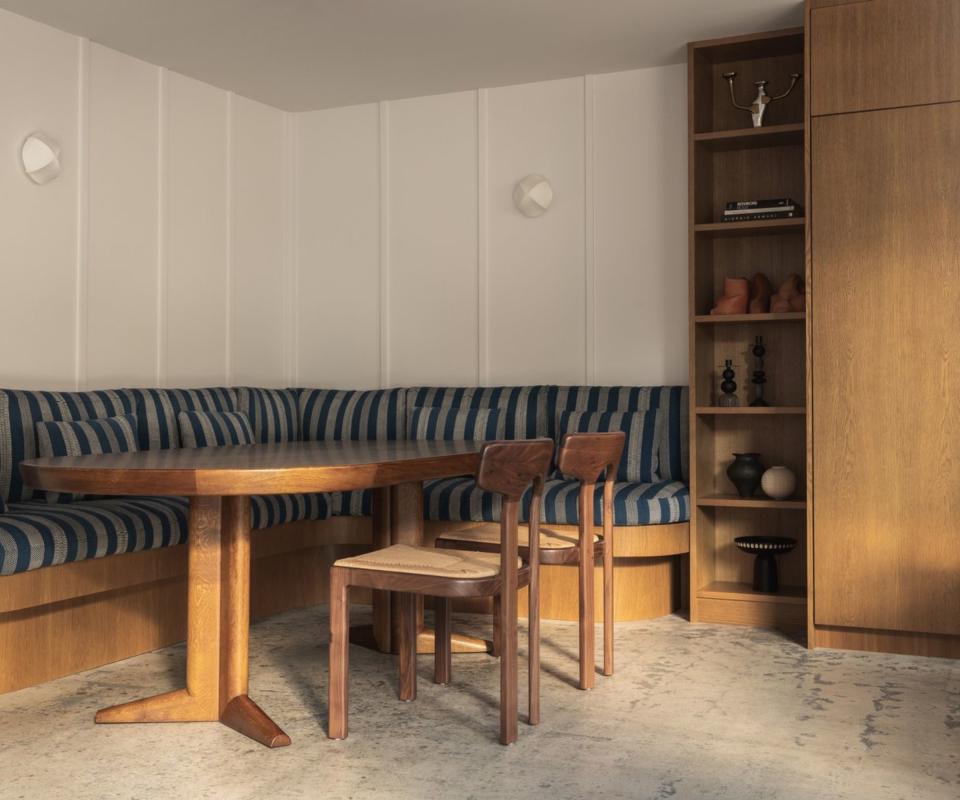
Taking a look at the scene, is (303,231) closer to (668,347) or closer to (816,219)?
(668,347)

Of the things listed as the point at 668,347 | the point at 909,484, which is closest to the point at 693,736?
the point at 909,484

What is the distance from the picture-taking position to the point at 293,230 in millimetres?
6176

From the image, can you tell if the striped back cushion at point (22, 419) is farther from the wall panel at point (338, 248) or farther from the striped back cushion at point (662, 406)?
the striped back cushion at point (662, 406)

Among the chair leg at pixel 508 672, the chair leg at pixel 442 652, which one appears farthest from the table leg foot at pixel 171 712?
the chair leg at pixel 508 672

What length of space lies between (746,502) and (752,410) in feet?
1.35

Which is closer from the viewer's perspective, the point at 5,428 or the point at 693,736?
the point at 693,736

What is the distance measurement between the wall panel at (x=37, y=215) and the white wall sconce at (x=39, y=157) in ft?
0.12

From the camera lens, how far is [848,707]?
3.38 meters

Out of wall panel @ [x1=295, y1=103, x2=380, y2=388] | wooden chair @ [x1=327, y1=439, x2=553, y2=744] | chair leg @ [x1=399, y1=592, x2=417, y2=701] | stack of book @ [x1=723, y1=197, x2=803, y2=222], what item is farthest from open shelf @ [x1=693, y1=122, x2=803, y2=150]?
chair leg @ [x1=399, y1=592, x2=417, y2=701]

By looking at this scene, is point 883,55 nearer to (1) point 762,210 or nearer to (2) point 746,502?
(1) point 762,210

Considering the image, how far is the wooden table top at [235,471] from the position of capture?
2.68m

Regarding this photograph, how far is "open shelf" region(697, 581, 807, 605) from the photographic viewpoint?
4.55 metres

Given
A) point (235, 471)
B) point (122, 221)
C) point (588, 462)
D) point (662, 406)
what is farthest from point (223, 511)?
point (662, 406)

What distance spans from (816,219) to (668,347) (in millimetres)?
1183
